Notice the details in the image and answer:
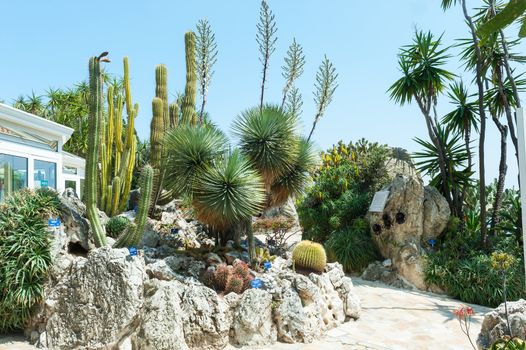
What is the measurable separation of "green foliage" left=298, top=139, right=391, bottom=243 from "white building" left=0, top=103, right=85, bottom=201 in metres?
6.85

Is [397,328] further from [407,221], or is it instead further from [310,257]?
[407,221]

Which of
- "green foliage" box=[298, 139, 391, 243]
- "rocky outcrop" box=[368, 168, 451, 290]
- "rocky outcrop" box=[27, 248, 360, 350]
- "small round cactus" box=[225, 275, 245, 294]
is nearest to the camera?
"rocky outcrop" box=[27, 248, 360, 350]

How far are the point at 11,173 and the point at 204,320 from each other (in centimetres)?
631

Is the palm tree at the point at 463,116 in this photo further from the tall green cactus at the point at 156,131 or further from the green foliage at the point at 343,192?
the tall green cactus at the point at 156,131

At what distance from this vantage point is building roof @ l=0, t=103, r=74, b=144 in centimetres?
923

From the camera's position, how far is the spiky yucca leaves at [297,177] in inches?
343

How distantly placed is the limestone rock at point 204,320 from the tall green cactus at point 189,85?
19.9 ft

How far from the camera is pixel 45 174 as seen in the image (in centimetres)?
1061

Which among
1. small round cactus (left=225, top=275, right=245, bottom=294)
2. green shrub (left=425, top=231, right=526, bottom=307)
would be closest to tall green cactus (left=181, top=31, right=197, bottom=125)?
small round cactus (left=225, top=275, right=245, bottom=294)

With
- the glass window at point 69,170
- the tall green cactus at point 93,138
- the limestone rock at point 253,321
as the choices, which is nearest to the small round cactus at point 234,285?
the limestone rock at point 253,321

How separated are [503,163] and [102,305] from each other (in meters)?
10.1

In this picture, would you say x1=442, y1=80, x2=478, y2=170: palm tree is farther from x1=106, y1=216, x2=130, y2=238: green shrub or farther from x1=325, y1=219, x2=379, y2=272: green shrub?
x1=106, y1=216, x2=130, y2=238: green shrub

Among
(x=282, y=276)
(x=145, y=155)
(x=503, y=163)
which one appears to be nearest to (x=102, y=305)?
(x=282, y=276)

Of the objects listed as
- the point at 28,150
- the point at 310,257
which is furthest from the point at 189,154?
the point at 28,150
